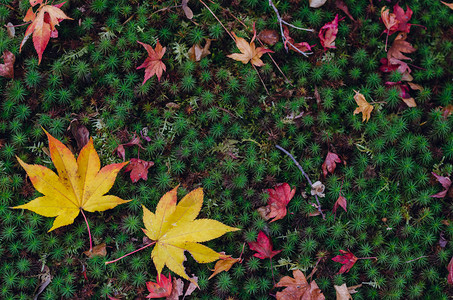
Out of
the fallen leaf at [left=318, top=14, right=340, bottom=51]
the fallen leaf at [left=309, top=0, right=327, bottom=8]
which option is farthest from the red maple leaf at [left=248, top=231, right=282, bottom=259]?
the fallen leaf at [left=309, top=0, right=327, bottom=8]

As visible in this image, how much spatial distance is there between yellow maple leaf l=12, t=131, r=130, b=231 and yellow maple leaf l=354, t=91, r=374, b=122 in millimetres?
2028

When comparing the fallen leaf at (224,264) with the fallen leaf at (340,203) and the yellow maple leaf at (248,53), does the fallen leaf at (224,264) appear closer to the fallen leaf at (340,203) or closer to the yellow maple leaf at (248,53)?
the fallen leaf at (340,203)

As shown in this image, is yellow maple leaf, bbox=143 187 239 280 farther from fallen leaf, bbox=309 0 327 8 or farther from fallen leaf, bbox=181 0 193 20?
fallen leaf, bbox=309 0 327 8

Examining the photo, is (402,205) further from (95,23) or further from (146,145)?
(95,23)

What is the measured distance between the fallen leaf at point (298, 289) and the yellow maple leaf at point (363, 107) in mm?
1416

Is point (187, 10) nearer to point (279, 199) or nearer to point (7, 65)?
point (7, 65)

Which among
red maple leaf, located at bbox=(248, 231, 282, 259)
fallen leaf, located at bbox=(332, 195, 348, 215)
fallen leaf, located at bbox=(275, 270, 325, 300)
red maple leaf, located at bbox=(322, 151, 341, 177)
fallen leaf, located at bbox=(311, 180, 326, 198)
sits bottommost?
fallen leaf, located at bbox=(275, 270, 325, 300)

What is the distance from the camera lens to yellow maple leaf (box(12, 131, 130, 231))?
7.74ft

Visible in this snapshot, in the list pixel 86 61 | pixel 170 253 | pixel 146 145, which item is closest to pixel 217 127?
pixel 146 145

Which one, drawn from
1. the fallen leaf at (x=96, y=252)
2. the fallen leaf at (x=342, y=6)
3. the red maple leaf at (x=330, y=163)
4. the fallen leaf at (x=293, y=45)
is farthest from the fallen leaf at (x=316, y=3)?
the fallen leaf at (x=96, y=252)

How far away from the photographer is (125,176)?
2.79m

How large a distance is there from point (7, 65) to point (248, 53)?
2.01m

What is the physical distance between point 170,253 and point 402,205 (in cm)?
194

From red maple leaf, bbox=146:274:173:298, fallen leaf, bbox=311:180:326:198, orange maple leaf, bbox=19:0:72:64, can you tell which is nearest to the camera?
red maple leaf, bbox=146:274:173:298
